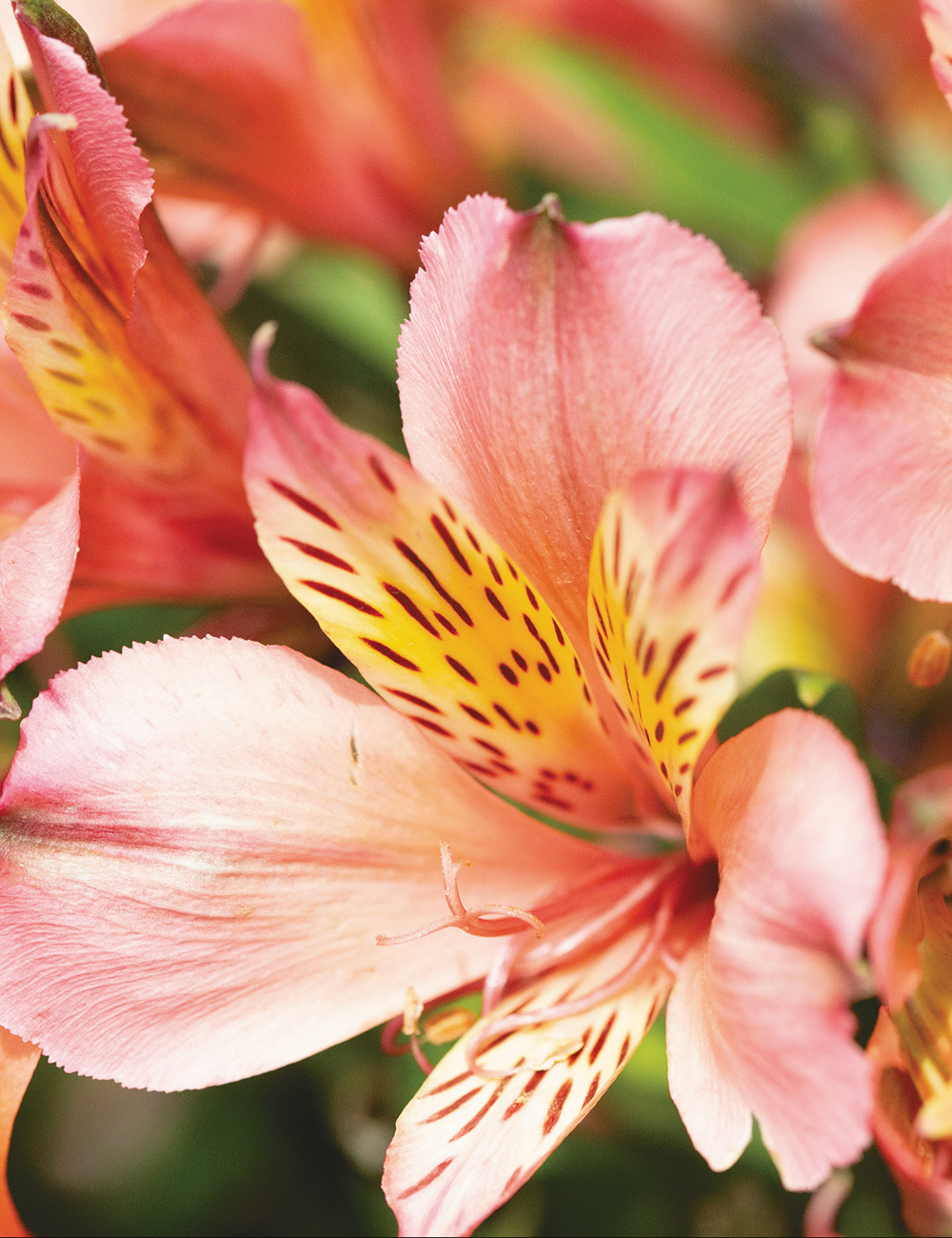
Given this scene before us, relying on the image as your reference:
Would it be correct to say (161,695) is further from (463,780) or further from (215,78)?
(215,78)

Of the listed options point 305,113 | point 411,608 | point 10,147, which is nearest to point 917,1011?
point 411,608

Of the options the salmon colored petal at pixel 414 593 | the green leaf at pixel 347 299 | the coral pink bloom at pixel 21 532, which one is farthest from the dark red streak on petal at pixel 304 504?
the green leaf at pixel 347 299

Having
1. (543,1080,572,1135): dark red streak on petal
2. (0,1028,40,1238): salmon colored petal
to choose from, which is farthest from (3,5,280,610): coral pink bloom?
(543,1080,572,1135): dark red streak on petal

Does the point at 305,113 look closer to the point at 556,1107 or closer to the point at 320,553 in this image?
the point at 320,553

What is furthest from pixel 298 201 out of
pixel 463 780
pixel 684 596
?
pixel 684 596

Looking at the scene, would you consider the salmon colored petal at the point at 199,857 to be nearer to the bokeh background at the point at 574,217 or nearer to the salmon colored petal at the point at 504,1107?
the salmon colored petal at the point at 504,1107

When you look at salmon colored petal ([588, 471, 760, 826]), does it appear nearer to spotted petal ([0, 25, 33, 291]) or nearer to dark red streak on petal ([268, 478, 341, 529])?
dark red streak on petal ([268, 478, 341, 529])

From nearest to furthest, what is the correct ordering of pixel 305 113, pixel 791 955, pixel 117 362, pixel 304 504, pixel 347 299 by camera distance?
pixel 791 955 → pixel 304 504 → pixel 117 362 → pixel 305 113 → pixel 347 299
